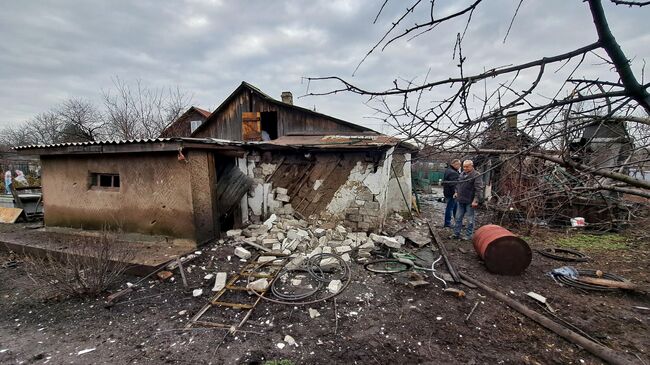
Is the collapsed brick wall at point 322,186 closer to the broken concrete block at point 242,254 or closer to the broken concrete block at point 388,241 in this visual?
the broken concrete block at point 388,241

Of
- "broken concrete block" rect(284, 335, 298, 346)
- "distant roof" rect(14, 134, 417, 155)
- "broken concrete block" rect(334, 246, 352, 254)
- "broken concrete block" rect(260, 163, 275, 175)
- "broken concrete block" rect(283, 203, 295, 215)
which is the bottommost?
"broken concrete block" rect(284, 335, 298, 346)

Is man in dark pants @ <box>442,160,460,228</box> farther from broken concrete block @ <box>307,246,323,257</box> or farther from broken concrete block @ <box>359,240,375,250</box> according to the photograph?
broken concrete block @ <box>307,246,323,257</box>

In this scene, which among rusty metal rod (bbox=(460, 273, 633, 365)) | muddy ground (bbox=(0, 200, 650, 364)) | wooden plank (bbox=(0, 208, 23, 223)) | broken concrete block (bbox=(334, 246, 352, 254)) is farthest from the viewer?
wooden plank (bbox=(0, 208, 23, 223))

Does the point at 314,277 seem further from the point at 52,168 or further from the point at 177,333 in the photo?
the point at 52,168

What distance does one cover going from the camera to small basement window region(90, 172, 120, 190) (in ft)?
20.9

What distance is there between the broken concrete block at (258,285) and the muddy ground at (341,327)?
0.93 ft

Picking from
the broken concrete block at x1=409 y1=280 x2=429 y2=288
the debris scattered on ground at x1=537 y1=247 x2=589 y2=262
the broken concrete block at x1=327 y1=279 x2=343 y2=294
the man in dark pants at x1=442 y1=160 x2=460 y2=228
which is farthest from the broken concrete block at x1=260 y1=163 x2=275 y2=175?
the debris scattered on ground at x1=537 y1=247 x2=589 y2=262

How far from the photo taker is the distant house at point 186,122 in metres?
16.6

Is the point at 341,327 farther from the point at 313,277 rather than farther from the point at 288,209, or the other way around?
the point at 288,209

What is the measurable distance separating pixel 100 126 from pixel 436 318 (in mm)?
23123

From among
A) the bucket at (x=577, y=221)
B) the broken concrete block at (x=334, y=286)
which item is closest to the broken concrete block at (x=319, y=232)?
the broken concrete block at (x=334, y=286)

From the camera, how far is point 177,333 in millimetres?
3262

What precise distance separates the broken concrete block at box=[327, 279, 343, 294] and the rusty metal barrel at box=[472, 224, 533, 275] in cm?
283

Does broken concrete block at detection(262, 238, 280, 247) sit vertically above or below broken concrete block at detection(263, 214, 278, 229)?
below
